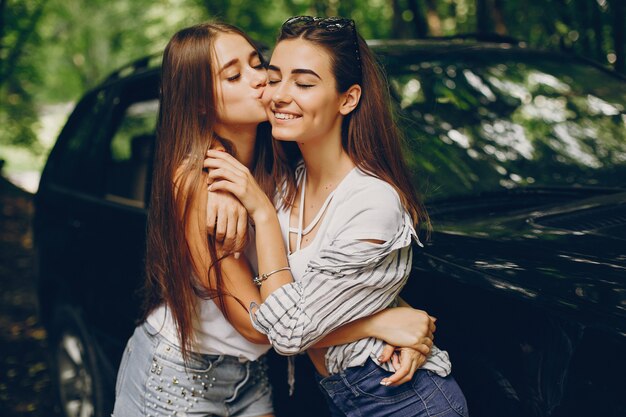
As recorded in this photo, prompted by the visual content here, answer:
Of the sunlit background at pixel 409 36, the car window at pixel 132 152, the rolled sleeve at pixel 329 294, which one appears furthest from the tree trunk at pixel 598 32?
the rolled sleeve at pixel 329 294

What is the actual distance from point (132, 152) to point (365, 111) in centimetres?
243

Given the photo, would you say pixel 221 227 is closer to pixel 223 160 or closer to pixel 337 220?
pixel 223 160

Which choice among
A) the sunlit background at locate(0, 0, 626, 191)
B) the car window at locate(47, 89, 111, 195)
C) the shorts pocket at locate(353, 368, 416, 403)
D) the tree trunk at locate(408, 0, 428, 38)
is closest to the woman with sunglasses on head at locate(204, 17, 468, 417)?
the shorts pocket at locate(353, 368, 416, 403)

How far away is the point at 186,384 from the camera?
82.1 inches

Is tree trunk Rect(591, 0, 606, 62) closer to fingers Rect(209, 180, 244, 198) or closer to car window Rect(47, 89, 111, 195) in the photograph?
car window Rect(47, 89, 111, 195)

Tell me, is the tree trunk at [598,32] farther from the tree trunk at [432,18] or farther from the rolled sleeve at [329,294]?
the rolled sleeve at [329,294]

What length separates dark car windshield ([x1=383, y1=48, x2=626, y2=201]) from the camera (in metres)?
2.63

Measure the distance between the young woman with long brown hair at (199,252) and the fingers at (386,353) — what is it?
37 cm

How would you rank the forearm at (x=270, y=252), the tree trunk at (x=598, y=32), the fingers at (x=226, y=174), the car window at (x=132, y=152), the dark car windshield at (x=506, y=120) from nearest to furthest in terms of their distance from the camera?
the forearm at (x=270, y=252)
the fingers at (x=226, y=174)
the dark car windshield at (x=506, y=120)
the car window at (x=132, y=152)
the tree trunk at (x=598, y=32)

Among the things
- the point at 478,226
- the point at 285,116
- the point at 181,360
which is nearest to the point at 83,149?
the point at 181,360

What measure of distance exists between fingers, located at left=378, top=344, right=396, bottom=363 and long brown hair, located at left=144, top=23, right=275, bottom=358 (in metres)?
0.47

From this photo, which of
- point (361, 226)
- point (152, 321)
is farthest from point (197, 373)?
point (361, 226)

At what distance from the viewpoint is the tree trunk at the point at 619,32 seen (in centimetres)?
507

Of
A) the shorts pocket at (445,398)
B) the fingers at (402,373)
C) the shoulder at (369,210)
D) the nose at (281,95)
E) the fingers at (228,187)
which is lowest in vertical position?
the shorts pocket at (445,398)
